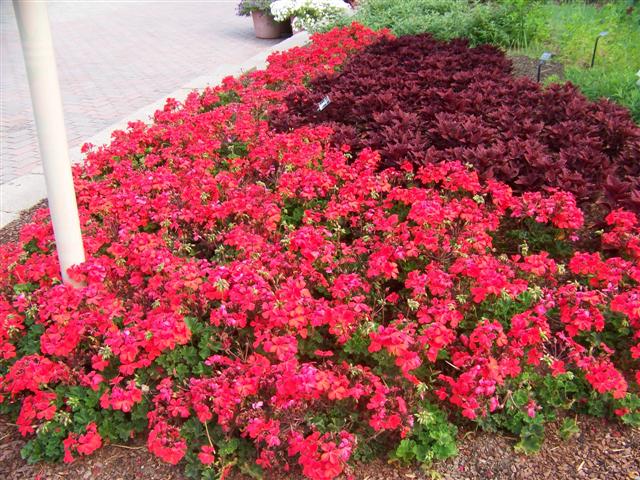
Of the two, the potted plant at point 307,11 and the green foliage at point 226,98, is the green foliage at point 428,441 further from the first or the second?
the potted plant at point 307,11

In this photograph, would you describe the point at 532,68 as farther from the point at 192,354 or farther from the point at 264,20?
the point at 192,354

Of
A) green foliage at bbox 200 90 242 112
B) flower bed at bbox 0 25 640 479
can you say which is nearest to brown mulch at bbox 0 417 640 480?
flower bed at bbox 0 25 640 479

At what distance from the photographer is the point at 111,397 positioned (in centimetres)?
243

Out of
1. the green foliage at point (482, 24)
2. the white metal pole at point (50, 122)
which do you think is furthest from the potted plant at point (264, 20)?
the white metal pole at point (50, 122)

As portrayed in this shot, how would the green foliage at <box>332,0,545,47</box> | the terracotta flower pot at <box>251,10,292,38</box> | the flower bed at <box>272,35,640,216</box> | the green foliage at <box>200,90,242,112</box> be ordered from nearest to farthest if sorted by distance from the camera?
the flower bed at <box>272,35,640,216</box> → the green foliage at <box>200,90,242,112</box> → the green foliage at <box>332,0,545,47</box> → the terracotta flower pot at <box>251,10,292,38</box>

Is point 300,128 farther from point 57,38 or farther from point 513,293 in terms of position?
point 57,38

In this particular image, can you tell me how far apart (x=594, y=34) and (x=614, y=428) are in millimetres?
6702

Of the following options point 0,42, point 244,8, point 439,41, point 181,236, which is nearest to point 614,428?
point 181,236

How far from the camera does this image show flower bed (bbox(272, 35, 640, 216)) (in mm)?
3877

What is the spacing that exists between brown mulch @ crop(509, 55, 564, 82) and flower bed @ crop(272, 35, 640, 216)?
1.05 m

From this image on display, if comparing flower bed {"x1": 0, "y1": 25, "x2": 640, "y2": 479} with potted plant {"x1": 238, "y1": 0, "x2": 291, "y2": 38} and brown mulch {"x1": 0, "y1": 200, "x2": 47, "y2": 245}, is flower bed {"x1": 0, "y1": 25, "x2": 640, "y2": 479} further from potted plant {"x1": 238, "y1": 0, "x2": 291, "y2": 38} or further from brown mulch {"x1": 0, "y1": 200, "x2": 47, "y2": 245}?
potted plant {"x1": 238, "y1": 0, "x2": 291, "y2": 38}

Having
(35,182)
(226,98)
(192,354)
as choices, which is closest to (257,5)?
(226,98)

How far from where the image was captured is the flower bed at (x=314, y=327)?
94.3 inches

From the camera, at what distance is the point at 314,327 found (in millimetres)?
2756
